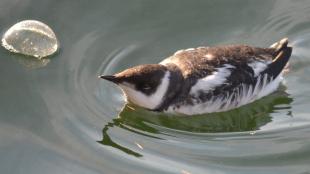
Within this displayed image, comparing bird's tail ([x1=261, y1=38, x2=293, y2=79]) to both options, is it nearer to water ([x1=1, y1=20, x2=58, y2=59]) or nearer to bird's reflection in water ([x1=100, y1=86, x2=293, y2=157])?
bird's reflection in water ([x1=100, y1=86, x2=293, y2=157])

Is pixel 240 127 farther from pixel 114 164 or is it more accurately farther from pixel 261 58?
pixel 114 164

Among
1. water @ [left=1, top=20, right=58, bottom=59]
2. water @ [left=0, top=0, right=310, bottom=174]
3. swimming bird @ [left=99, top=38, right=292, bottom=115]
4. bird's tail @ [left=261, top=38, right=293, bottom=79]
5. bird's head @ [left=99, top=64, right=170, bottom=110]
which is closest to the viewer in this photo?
water @ [left=0, top=0, right=310, bottom=174]

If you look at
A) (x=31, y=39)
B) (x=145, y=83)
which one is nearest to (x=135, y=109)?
(x=145, y=83)

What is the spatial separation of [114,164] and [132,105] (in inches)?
→ 43.5

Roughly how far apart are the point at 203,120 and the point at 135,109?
29.9 inches

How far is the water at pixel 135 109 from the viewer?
269 inches

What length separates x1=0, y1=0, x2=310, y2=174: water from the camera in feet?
22.5

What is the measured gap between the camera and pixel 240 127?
749 cm

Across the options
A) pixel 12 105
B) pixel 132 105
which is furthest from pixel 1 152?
pixel 132 105

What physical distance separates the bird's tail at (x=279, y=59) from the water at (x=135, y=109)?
29cm

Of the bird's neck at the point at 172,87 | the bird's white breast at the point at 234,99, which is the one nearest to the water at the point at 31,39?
the bird's neck at the point at 172,87

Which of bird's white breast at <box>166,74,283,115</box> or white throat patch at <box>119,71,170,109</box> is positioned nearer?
white throat patch at <box>119,71,170,109</box>

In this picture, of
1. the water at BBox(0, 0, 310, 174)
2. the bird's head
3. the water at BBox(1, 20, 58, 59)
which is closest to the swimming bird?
the bird's head

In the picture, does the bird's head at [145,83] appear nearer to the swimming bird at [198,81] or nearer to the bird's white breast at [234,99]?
the swimming bird at [198,81]
